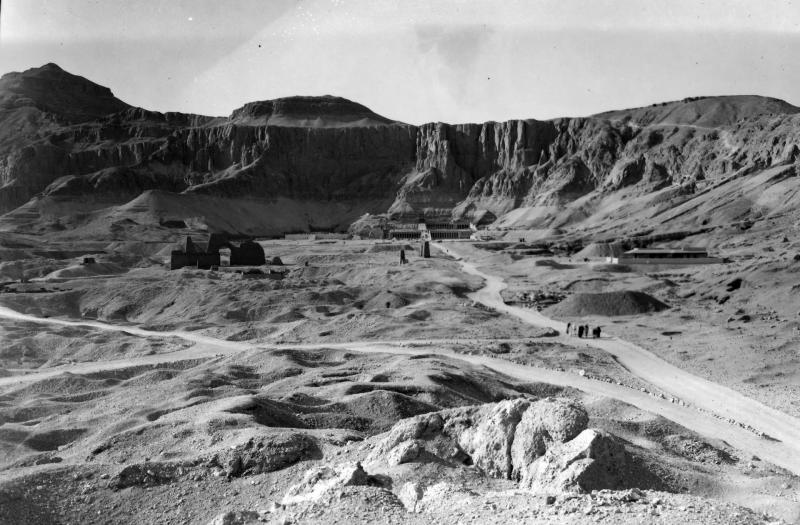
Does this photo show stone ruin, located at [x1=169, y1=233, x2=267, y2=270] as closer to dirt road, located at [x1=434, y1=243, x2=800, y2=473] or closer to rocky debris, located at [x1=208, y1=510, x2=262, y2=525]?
dirt road, located at [x1=434, y1=243, x2=800, y2=473]

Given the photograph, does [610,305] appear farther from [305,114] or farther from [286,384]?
Result: [305,114]

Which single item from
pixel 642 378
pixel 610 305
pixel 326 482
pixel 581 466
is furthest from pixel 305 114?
pixel 581 466

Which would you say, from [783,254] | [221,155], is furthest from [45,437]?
[221,155]

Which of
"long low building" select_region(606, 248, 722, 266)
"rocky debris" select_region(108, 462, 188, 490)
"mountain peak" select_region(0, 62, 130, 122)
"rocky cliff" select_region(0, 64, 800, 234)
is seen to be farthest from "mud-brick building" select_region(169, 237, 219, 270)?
"mountain peak" select_region(0, 62, 130, 122)

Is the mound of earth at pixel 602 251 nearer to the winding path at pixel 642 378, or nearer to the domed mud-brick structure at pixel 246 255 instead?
the domed mud-brick structure at pixel 246 255

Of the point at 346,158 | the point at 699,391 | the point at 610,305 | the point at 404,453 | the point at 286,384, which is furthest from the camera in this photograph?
the point at 346,158

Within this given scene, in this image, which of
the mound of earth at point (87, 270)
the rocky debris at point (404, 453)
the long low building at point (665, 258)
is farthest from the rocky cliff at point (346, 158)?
the rocky debris at point (404, 453)

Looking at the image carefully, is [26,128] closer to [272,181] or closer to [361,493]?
[272,181]
